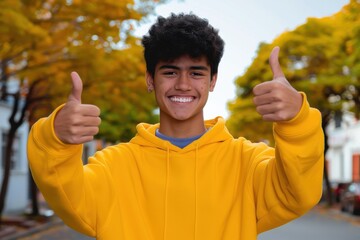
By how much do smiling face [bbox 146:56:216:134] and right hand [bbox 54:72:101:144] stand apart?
611mm

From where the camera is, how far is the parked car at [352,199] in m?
23.0

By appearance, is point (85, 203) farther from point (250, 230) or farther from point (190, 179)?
point (250, 230)

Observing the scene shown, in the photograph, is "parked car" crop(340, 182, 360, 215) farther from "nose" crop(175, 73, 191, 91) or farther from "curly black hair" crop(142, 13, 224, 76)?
"nose" crop(175, 73, 191, 91)

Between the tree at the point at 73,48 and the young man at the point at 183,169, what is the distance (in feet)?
26.1

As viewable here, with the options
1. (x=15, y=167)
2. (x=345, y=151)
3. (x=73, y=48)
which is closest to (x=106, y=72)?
(x=73, y=48)

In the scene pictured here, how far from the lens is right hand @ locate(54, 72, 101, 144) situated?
2.30m

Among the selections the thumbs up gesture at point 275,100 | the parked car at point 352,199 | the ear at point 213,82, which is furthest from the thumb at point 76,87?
the parked car at point 352,199

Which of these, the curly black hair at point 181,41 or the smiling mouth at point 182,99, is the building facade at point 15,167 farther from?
the smiling mouth at point 182,99

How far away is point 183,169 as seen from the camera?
112 inches

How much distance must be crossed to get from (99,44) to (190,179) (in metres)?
13.0

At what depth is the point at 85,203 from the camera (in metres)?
2.71

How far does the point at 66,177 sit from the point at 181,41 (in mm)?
824

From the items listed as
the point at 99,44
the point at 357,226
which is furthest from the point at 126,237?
the point at 357,226

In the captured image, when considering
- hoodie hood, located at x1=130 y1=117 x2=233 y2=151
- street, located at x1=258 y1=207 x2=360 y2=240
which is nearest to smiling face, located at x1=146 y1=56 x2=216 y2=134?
hoodie hood, located at x1=130 y1=117 x2=233 y2=151
